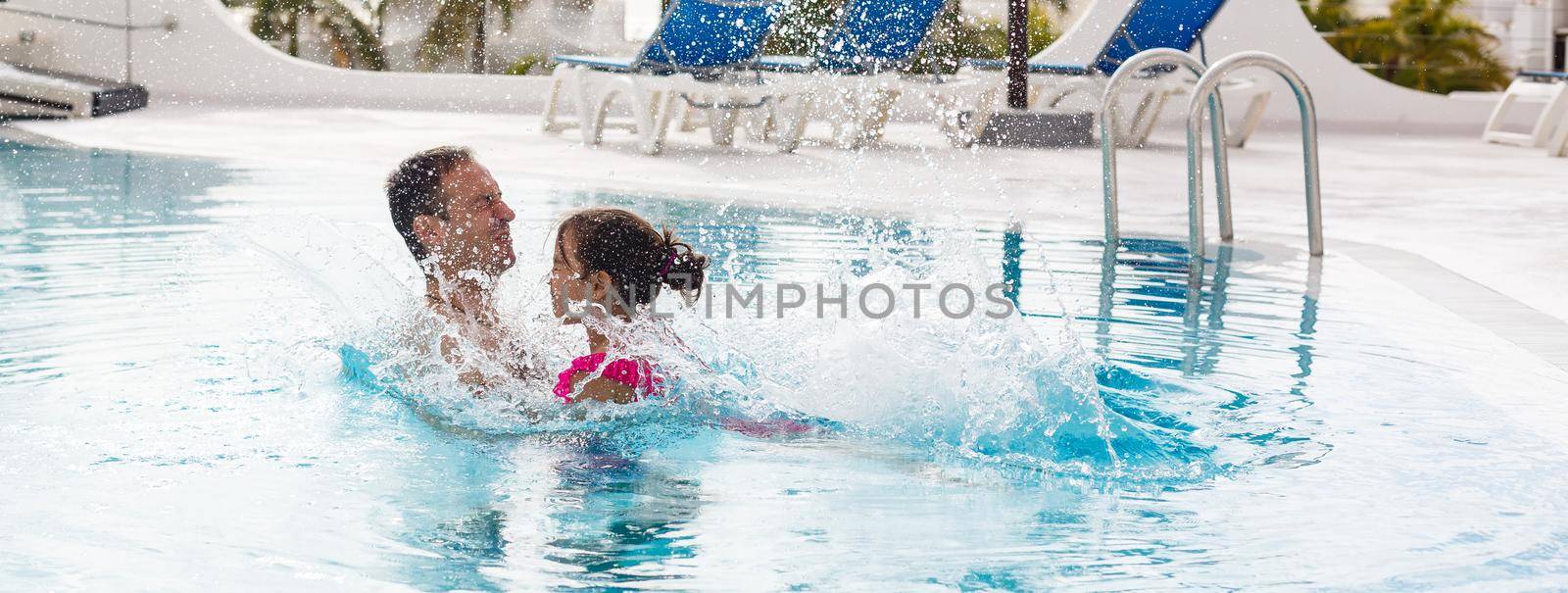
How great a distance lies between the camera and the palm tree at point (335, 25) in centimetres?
1839

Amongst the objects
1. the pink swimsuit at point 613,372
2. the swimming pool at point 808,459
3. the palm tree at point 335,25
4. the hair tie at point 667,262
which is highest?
the palm tree at point 335,25

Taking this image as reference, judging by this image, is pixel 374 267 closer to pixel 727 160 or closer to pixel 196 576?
pixel 196 576

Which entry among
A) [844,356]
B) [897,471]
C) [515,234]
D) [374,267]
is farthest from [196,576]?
[515,234]

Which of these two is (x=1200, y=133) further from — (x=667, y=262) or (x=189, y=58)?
(x=189, y=58)

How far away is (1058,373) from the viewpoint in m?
3.28

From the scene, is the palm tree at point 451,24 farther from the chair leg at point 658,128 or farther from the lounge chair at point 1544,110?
the lounge chair at point 1544,110

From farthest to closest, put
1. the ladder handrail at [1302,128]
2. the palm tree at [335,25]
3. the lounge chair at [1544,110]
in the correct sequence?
the palm tree at [335,25] < the lounge chair at [1544,110] < the ladder handrail at [1302,128]

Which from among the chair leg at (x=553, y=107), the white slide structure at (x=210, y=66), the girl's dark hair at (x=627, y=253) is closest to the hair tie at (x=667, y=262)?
the girl's dark hair at (x=627, y=253)

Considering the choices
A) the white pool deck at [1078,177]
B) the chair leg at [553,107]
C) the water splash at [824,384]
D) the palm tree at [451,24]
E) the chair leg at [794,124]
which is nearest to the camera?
the water splash at [824,384]

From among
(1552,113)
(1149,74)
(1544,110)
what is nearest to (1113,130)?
(1149,74)

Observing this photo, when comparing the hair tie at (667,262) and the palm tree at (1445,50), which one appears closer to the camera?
the hair tie at (667,262)

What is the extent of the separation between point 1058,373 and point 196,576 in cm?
168

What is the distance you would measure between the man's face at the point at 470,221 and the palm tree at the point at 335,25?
50.8 ft

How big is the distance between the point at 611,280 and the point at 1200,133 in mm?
2992
